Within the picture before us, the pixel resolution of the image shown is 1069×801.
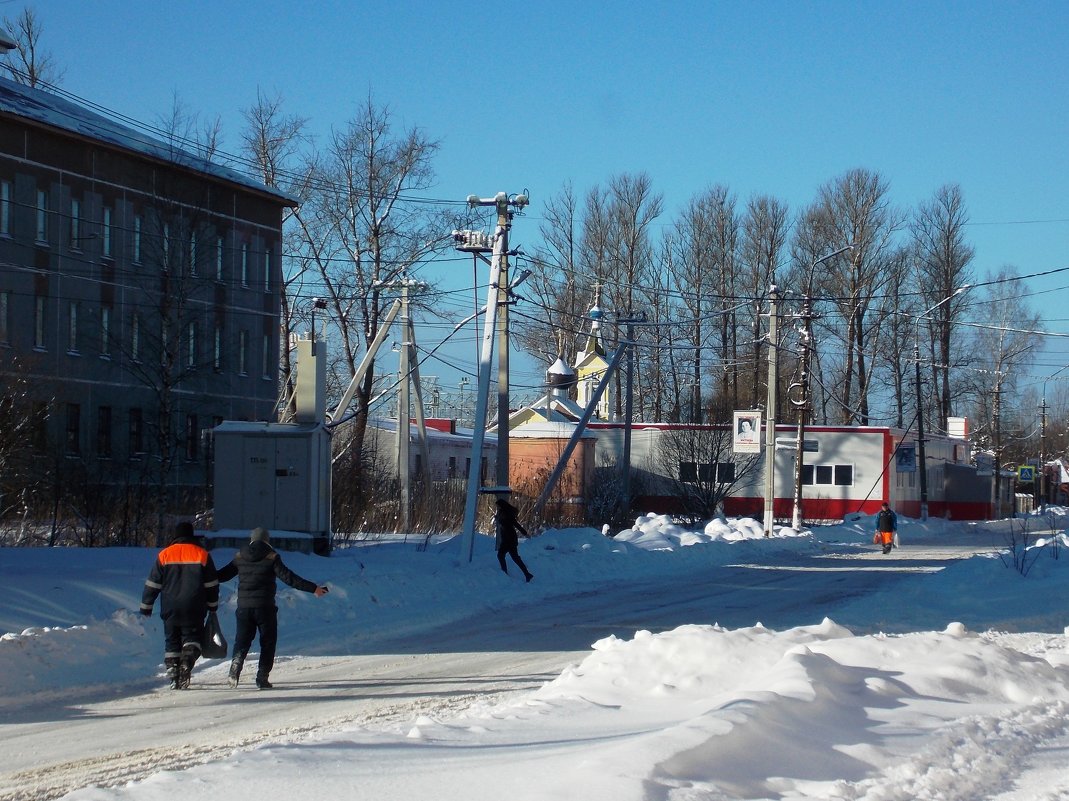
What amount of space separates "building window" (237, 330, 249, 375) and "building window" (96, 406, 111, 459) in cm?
612

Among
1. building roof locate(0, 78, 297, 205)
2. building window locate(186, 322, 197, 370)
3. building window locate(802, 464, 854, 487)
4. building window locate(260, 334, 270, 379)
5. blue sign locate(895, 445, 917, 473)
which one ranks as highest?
building roof locate(0, 78, 297, 205)

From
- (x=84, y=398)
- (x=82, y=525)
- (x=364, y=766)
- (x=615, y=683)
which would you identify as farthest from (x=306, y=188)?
(x=364, y=766)

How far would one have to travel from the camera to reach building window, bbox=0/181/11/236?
37.2 metres

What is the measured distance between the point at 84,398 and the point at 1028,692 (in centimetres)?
3550

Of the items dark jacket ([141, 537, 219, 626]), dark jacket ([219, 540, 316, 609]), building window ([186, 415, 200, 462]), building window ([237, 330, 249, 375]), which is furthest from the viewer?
building window ([237, 330, 249, 375])

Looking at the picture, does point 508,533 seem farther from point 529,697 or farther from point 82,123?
point 82,123

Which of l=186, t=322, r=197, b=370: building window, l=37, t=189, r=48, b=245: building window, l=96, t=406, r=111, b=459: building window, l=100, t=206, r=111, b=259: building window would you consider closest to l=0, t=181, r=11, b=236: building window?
l=37, t=189, r=48, b=245: building window

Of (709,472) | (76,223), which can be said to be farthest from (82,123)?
(709,472)

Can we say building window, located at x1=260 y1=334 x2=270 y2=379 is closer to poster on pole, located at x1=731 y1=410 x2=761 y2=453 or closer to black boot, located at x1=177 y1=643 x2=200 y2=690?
poster on pole, located at x1=731 y1=410 x2=761 y2=453

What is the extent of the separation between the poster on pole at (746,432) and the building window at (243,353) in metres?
18.8

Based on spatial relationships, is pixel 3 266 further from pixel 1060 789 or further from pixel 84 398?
pixel 1060 789

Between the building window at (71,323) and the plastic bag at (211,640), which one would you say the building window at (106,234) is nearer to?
the building window at (71,323)

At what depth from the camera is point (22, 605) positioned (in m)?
14.0

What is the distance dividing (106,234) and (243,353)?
7.70 m
